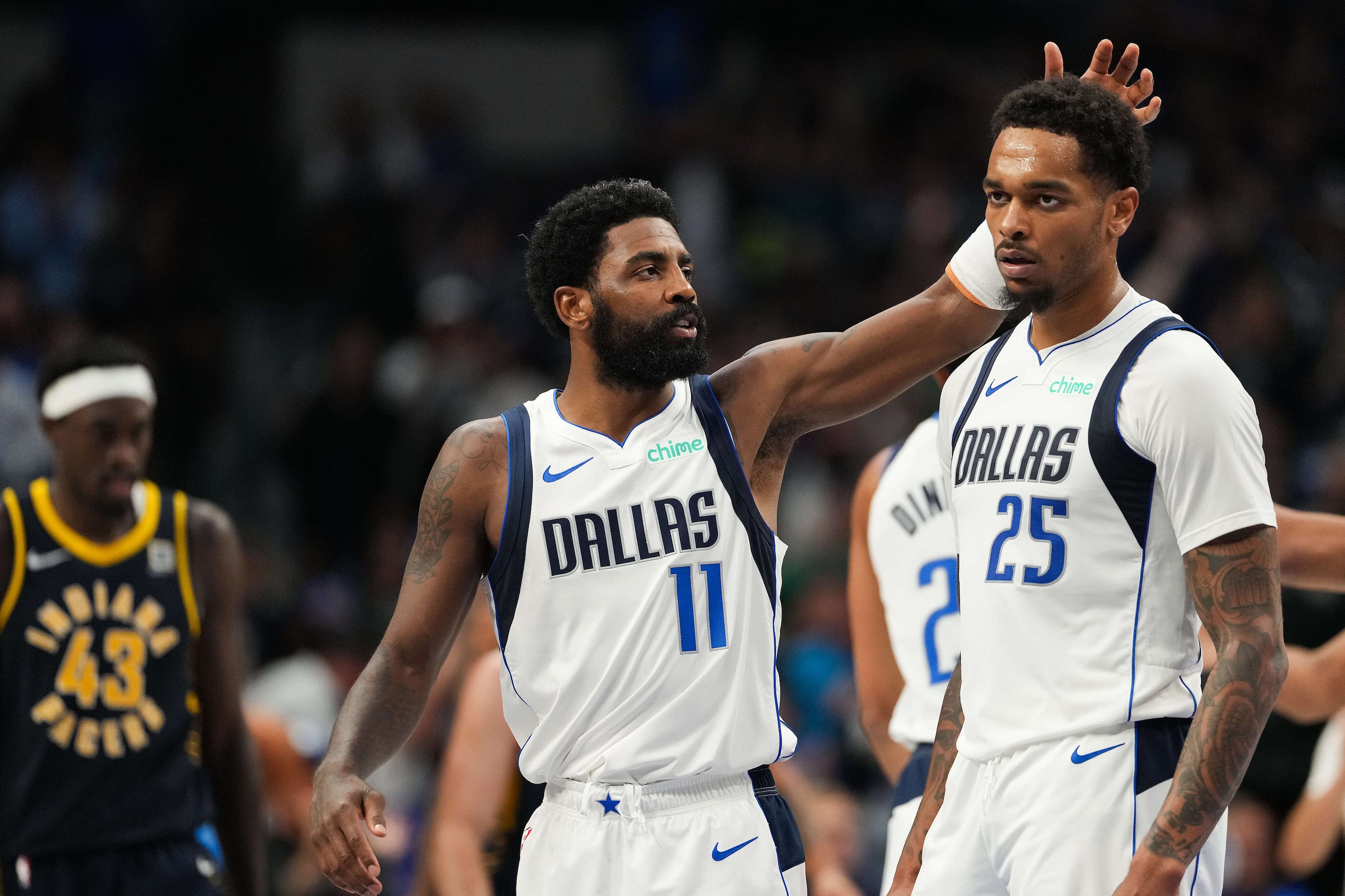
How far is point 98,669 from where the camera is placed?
215 inches

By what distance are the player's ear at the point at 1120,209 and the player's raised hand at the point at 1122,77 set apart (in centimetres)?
22

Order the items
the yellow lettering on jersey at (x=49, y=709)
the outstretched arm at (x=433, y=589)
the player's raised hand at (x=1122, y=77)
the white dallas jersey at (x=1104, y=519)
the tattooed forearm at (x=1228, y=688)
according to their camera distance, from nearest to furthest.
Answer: the tattooed forearm at (x=1228, y=688), the white dallas jersey at (x=1104, y=519), the player's raised hand at (x=1122, y=77), the outstretched arm at (x=433, y=589), the yellow lettering on jersey at (x=49, y=709)

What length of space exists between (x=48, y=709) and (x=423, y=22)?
10592 millimetres

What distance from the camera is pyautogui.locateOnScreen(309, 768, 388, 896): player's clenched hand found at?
382cm

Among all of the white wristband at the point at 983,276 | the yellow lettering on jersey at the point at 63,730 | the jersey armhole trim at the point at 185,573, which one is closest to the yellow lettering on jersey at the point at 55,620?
the yellow lettering on jersey at the point at 63,730

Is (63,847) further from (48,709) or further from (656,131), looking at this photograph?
(656,131)

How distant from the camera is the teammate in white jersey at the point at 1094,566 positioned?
350cm

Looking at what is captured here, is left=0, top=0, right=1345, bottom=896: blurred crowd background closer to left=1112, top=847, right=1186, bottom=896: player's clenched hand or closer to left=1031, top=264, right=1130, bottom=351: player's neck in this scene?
left=1031, top=264, right=1130, bottom=351: player's neck

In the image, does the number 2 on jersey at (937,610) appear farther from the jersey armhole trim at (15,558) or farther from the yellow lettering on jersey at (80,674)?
the jersey armhole trim at (15,558)

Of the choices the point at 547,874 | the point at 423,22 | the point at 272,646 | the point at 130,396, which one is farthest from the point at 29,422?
the point at 547,874

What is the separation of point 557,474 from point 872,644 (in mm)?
1791

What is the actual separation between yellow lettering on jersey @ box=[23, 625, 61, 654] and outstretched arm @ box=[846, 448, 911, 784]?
8.59 feet

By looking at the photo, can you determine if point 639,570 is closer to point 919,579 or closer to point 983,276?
point 983,276

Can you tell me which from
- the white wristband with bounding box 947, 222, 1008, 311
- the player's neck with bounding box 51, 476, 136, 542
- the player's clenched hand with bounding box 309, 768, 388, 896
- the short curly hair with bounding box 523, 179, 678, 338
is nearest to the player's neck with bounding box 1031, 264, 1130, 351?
the white wristband with bounding box 947, 222, 1008, 311
